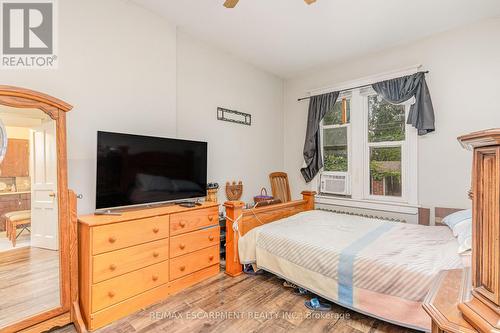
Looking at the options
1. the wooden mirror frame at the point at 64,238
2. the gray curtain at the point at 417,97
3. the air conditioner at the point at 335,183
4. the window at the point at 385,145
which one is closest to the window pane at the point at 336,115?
the window at the point at 385,145

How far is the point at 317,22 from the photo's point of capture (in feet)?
8.75

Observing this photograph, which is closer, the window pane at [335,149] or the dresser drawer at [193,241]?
the dresser drawer at [193,241]

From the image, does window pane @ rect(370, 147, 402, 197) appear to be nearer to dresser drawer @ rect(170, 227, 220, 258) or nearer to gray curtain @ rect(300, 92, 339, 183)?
gray curtain @ rect(300, 92, 339, 183)

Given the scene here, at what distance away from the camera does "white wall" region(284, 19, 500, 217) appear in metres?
2.63

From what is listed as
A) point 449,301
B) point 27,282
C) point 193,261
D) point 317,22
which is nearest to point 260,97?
point 317,22

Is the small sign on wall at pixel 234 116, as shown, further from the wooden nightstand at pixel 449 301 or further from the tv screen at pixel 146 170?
the wooden nightstand at pixel 449 301

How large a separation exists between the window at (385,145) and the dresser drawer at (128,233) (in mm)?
2849

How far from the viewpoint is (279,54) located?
3.45m

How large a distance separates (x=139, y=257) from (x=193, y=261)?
0.57 metres

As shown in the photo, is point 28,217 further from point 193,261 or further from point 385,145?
point 385,145

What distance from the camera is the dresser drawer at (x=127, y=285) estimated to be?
1780 mm

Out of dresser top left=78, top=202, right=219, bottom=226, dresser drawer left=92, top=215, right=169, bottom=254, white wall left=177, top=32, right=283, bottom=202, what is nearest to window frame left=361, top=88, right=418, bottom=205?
white wall left=177, top=32, right=283, bottom=202

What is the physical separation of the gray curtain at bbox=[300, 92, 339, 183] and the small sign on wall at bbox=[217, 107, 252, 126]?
1007mm

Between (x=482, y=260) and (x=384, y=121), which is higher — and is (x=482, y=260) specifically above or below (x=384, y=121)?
below
